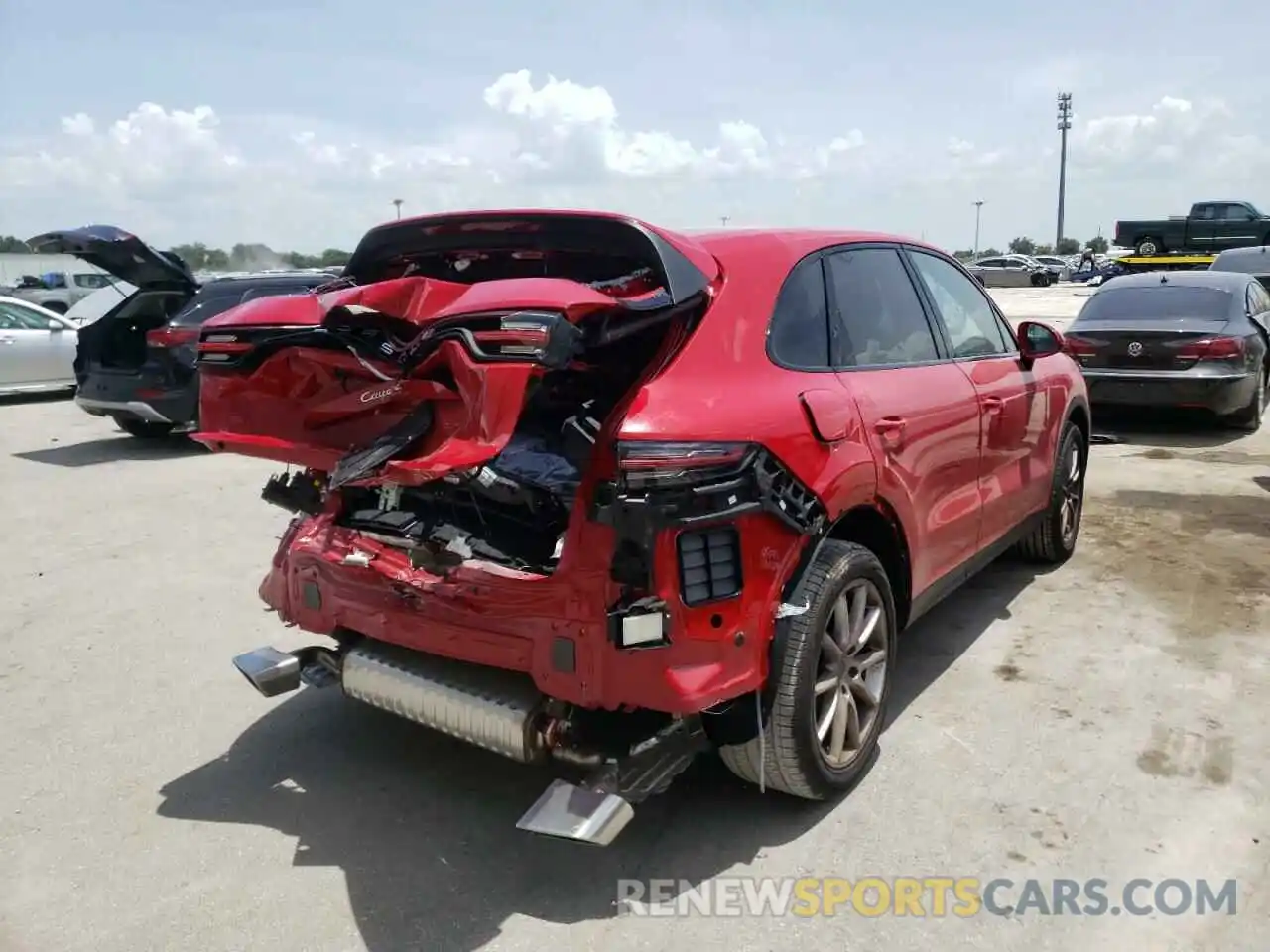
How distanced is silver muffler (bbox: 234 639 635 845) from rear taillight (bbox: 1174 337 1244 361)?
8.32 meters

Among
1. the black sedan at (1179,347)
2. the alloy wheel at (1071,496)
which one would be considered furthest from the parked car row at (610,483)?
the black sedan at (1179,347)

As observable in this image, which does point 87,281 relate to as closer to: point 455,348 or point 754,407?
point 455,348

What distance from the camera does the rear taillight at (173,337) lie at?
9.80 metres

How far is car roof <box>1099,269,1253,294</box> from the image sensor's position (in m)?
10.2

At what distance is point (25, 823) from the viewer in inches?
130

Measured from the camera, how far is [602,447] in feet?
8.94

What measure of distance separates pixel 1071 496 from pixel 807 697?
336 cm

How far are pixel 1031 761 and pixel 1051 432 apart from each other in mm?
2206

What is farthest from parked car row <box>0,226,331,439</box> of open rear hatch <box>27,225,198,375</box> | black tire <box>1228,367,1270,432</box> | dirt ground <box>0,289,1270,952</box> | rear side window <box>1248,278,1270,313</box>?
rear side window <box>1248,278,1270,313</box>

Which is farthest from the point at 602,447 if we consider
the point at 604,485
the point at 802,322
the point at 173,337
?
the point at 173,337

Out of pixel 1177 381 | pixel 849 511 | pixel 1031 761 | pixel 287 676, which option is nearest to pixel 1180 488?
pixel 1177 381

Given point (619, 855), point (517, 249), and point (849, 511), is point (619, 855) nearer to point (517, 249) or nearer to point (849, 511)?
point (849, 511)

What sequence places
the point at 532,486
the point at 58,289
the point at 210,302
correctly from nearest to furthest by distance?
the point at 532,486
the point at 210,302
the point at 58,289
